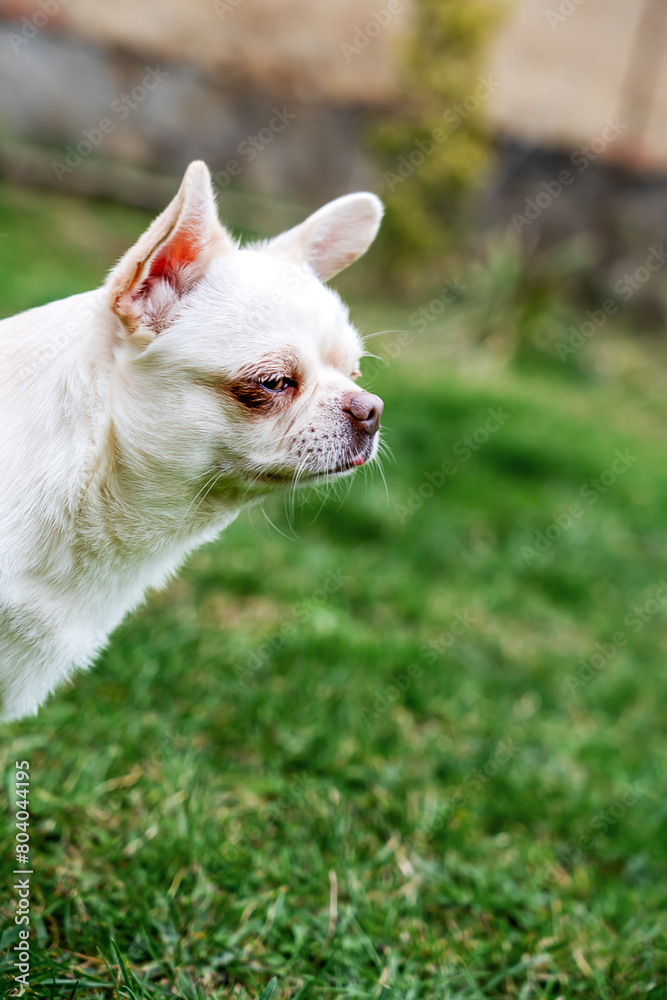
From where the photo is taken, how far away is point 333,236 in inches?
94.4

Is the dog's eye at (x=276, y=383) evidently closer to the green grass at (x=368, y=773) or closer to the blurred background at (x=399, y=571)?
the blurred background at (x=399, y=571)

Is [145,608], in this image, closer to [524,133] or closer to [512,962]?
[512,962]

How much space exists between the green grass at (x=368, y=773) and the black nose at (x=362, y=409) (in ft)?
4.47

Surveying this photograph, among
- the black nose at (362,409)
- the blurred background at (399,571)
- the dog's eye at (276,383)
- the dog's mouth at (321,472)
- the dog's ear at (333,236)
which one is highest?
the dog's ear at (333,236)

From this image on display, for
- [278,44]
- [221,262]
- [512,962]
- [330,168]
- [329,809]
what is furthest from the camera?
[330,168]

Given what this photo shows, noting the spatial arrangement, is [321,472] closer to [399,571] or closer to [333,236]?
[333,236]

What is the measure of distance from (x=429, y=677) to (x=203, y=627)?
3.42 feet

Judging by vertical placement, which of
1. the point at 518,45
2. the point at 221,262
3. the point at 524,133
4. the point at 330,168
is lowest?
the point at 330,168

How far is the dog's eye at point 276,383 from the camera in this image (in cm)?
198

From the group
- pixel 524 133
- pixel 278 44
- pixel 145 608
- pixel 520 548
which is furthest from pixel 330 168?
pixel 145 608

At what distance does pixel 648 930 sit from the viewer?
2.67 m

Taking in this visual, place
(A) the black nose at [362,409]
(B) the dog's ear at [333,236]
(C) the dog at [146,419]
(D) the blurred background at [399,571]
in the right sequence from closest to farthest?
(C) the dog at [146,419] → (A) the black nose at [362,409] → (B) the dog's ear at [333,236] → (D) the blurred background at [399,571]

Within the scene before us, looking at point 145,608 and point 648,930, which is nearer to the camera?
point 648,930

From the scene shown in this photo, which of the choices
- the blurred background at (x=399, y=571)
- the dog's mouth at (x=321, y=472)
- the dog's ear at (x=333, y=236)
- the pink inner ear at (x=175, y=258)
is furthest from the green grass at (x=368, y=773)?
the pink inner ear at (x=175, y=258)
